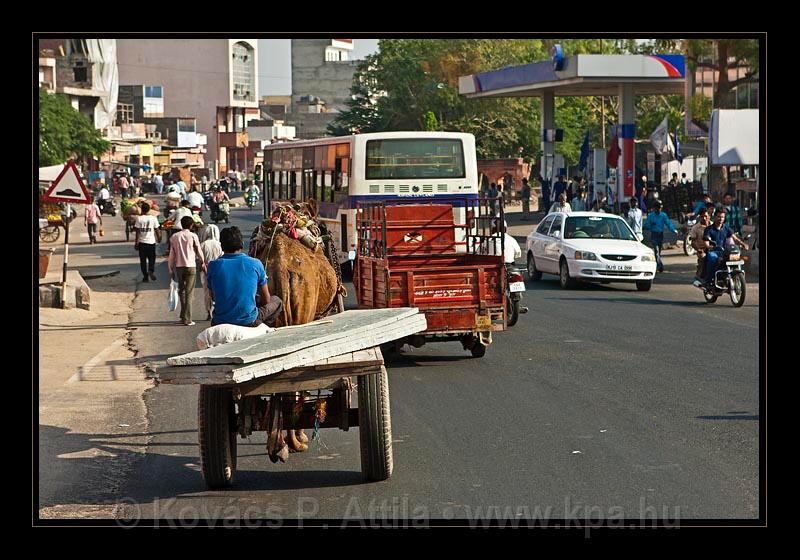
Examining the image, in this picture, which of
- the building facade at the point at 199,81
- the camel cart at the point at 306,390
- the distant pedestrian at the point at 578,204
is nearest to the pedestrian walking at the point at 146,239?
the distant pedestrian at the point at 578,204

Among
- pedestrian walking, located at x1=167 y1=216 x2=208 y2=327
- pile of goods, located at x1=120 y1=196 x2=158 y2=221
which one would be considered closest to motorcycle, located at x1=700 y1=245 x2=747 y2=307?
pedestrian walking, located at x1=167 y1=216 x2=208 y2=327

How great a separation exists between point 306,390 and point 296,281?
1.50 metres

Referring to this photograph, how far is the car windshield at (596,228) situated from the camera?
25344 millimetres

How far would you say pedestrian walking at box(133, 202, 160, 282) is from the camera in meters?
25.4

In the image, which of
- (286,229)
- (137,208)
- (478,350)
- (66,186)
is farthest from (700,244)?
(137,208)

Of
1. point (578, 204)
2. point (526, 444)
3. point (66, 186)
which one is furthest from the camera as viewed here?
point (578, 204)

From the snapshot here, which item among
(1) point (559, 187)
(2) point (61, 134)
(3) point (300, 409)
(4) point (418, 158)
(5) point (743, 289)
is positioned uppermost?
(2) point (61, 134)

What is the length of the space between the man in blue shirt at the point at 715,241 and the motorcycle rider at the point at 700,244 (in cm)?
22

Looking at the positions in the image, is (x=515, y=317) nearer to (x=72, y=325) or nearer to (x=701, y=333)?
(x=701, y=333)

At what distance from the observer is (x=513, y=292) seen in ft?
57.3

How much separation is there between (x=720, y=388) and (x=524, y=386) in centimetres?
196

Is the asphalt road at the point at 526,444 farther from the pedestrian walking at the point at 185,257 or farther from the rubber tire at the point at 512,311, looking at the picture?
the pedestrian walking at the point at 185,257

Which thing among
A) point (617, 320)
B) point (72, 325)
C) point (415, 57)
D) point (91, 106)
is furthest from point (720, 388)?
point (91, 106)

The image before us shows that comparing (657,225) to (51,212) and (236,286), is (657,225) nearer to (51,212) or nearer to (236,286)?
(236,286)
